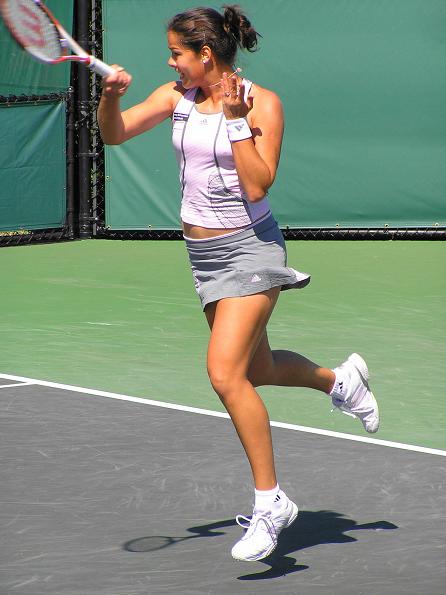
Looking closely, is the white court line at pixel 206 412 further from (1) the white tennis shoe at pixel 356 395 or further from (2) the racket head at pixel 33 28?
(2) the racket head at pixel 33 28

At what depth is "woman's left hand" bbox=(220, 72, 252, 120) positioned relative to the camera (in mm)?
3973

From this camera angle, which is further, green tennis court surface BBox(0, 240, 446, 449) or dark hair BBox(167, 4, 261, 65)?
green tennis court surface BBox(0, 240, 446, 449)

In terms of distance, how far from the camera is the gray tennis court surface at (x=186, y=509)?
12.8ft

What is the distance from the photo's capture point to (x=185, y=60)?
13.6 ft

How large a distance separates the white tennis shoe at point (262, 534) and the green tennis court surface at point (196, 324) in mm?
1609

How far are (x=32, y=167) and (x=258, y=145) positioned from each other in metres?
9.32

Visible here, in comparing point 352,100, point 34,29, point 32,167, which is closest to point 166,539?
point 34,29

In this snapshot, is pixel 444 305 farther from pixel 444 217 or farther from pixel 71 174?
pixel 71 174

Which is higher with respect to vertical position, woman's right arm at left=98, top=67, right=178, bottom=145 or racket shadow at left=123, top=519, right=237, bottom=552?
woman's right arm at left=98, top=67, right=178, bottom=145

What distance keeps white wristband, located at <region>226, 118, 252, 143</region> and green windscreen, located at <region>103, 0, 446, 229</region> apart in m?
9.00

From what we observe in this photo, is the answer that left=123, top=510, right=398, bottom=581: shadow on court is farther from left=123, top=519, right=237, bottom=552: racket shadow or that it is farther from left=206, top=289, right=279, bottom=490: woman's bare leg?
left=206, top=289, right=279, bottom=490: woman's bare leg

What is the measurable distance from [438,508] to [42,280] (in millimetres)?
6843

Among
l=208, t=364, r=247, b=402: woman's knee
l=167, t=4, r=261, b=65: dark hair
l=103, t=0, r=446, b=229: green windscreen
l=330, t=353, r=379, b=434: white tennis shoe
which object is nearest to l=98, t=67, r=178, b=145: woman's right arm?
l=167, t=4, r=261, b=65: dark hair

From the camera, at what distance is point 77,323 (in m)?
8.82
